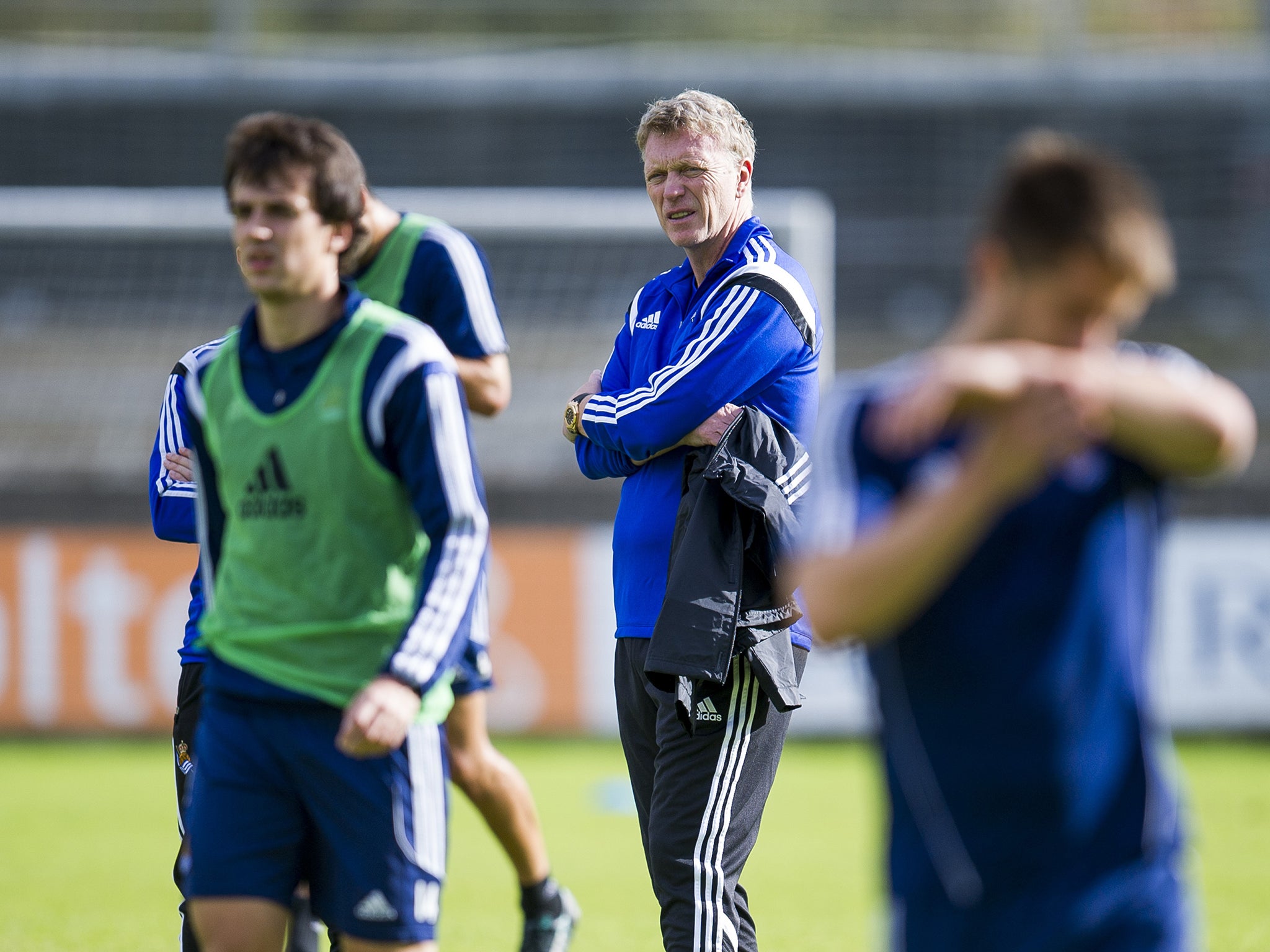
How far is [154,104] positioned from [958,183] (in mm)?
9873

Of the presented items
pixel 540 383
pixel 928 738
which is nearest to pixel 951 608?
pixel 928 738

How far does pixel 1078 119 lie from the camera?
19.3 m

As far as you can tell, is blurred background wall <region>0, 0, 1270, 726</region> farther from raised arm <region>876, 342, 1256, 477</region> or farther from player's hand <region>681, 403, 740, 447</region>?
raised arm <region>876, 342, 1256, 477</region>

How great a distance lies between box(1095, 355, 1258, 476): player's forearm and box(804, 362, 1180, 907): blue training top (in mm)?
67

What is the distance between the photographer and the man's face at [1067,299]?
7.14 ft

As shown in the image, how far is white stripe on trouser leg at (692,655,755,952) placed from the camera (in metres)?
3.64

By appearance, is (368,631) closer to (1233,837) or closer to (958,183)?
(1233,837)

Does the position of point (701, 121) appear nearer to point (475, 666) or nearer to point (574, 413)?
point (574, 413)

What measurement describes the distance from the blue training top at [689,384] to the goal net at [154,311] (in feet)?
26.1

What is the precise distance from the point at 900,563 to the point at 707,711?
5.45 feet

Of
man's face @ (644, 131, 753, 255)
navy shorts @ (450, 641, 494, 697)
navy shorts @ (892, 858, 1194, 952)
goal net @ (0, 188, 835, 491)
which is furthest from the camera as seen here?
goal net @ (0, 188, 835, 491)

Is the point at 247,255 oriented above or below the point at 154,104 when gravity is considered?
below

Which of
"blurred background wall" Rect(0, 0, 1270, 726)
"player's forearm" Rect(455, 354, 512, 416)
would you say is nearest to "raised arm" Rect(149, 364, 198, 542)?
"player's forearm" Rect(455, 354, 512, 416)

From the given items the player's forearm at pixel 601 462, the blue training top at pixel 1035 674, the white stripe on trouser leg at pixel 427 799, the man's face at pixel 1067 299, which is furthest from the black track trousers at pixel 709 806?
the man's face at pixel 1067 299
